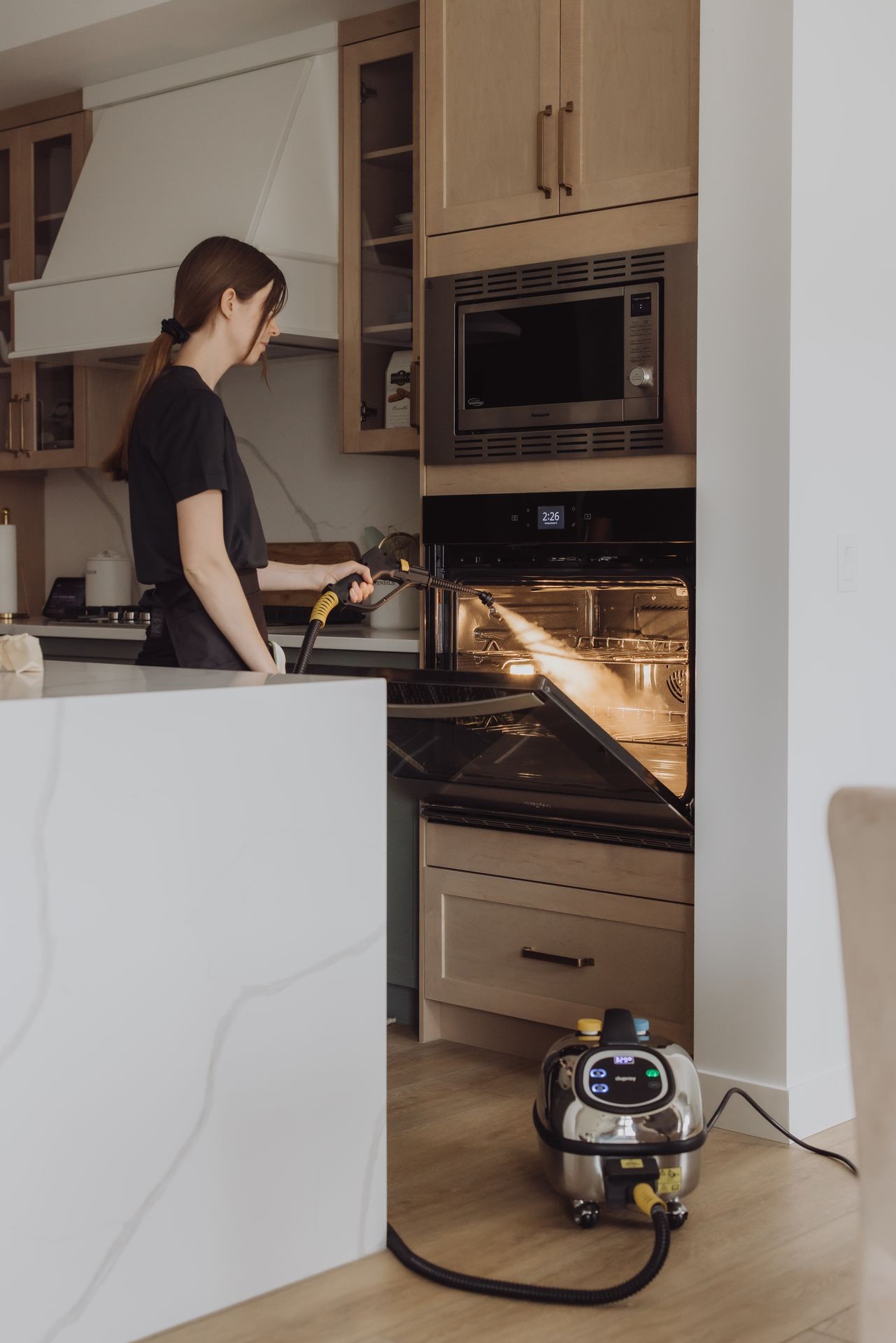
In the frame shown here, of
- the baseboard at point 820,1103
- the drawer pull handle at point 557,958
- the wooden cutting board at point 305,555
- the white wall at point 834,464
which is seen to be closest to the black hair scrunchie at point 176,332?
the white wall at point 834,464

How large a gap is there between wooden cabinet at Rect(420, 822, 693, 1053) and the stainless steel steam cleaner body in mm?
545

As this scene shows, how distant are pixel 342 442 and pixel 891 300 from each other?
1.46m

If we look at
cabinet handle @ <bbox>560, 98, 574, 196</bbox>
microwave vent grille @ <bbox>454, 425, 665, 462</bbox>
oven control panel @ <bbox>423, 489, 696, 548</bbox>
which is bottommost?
oven control panel @ <bbox>423, 489, 696, 548</bbox>

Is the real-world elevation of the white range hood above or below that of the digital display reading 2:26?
above

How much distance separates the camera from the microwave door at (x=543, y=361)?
2967mm

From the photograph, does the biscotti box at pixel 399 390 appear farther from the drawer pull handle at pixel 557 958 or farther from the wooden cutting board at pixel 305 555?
the drawer pull handle at pixel 557 958

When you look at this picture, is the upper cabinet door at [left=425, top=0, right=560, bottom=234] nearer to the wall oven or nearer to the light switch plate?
the wall oven

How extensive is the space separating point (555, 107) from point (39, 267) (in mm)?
2257

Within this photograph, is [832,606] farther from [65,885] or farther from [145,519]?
[65,885]

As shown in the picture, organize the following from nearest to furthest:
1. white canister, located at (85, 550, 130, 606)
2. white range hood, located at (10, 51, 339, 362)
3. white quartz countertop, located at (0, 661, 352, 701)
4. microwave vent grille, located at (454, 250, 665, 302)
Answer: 1. white quartz countertop, located at (0, 661, 352, 701)
2. microwave vent grille, located at (454, 250, 665, 302)
3. white range hood, located at (10, 51, 339, 362)
4. white canister, located at (85, 550, 130, 606)

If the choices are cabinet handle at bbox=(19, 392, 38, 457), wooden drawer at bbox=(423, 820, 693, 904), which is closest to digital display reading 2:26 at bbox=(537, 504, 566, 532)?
wooden drawer at bbox=(423, 820, 693, 904)

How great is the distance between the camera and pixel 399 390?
3.74m

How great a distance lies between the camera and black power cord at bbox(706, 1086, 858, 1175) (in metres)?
2.59

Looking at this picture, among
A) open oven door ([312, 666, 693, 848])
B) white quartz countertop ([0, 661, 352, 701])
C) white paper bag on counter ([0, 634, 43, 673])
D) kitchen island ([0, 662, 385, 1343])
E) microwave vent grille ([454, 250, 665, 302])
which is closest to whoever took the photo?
kitchen island ([0, 662, 385, 1343])
